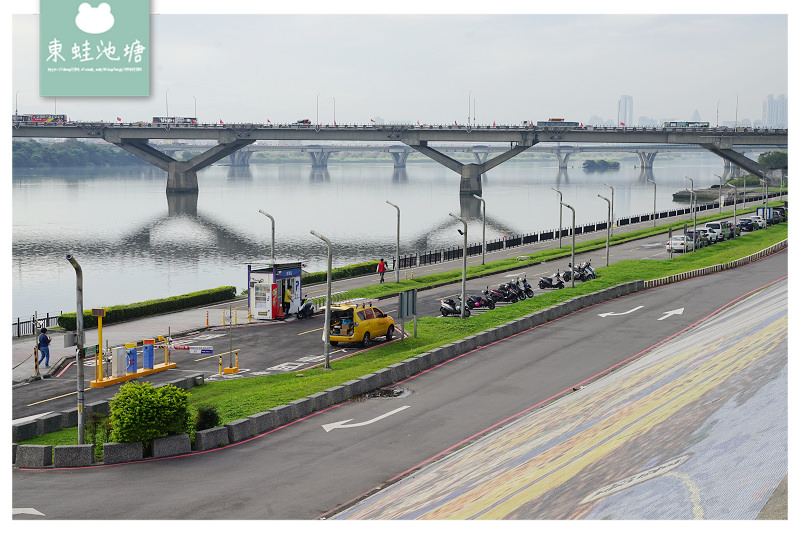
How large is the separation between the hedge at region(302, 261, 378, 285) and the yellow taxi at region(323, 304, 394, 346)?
21.9 m

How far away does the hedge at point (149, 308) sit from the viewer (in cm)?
5044

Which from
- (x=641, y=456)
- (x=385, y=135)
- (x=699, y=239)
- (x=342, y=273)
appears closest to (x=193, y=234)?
(x=342, y=273)

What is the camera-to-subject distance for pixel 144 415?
2623cm

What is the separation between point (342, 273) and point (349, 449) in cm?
4693

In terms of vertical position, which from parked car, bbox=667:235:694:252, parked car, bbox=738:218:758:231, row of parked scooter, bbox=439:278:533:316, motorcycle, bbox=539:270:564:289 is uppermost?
parked car, bbox=738:218:758:231

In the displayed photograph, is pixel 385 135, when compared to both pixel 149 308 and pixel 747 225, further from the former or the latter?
pixel 149 308

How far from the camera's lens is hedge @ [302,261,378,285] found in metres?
68.2

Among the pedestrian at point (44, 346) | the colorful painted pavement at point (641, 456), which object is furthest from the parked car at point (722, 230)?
the pedestrian at point (44, 346)

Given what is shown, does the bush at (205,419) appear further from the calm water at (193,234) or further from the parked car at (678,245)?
the parked car at (678,245)

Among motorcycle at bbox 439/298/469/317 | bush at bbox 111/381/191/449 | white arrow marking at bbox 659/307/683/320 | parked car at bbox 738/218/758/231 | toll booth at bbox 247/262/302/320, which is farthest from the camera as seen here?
parked car at bbox 738/218/758/231

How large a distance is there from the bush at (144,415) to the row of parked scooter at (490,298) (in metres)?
27.8

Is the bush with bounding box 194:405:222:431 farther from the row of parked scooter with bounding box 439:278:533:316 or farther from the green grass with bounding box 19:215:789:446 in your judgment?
the row of parked scooter with bounding box 439:278:533:316

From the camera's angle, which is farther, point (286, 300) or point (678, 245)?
point (678, 245)

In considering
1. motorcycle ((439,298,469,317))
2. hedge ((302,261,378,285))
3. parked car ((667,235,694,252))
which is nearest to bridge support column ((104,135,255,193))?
hedge ((302,261,378,285))
